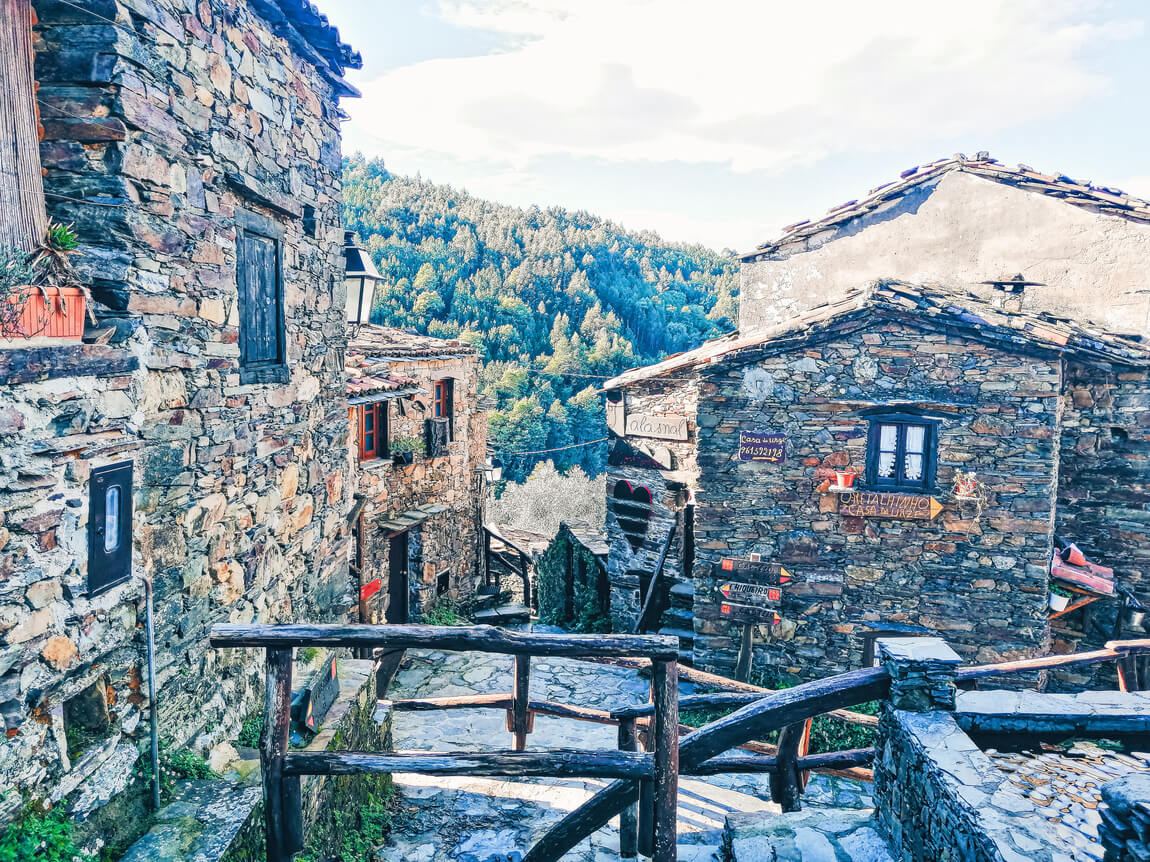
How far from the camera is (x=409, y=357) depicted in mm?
11742

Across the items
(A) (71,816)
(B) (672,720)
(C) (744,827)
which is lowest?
(C) (744,827)

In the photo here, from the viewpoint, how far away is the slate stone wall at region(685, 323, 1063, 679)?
763 centimetres

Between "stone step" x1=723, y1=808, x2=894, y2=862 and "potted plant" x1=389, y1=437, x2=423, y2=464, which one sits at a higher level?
"potted plant" x1=389, y1=437, x2=423, y2=464

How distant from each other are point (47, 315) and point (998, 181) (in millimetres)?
11272

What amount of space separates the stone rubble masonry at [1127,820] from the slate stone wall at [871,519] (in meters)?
5.89

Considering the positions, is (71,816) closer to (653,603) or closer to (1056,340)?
(1056,340)

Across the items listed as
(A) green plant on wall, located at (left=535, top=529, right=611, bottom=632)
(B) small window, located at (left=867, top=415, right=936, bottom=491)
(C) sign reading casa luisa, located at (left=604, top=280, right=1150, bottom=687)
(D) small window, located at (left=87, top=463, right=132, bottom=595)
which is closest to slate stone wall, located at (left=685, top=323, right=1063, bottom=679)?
(C) sign reading casa luisa, located at (left=604, top=280, right=1150, bottom=687)

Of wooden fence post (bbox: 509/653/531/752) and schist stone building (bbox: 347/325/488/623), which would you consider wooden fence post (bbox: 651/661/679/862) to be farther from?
schist stone building (bbox: 347/325/488/623)

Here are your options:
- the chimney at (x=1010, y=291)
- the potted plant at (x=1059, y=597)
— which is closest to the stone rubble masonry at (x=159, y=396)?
the potted plant at (x=1059, y=597)

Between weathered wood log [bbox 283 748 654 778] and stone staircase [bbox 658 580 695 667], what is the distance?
24.8 ft

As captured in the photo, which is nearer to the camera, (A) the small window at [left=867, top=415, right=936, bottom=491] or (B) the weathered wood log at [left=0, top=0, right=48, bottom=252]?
(B) the weathered wood log at [left=0, top=0, right=48, bottom=252]

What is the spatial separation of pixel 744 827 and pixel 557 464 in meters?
33.1

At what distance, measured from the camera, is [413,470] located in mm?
12141

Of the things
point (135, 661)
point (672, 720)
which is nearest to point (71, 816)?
point (135, 661)
